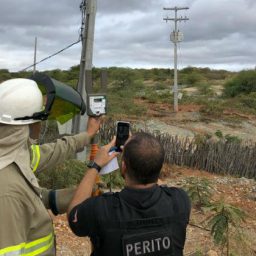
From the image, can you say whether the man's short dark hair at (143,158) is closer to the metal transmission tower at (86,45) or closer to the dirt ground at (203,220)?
the dirt ground at (203,220)

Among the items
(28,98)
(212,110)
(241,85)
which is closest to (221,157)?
(28,98)

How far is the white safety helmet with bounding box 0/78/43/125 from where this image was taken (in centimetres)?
169

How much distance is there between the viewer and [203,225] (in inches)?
211

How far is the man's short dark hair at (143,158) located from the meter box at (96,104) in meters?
0.46

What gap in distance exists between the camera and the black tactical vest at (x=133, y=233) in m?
1.70

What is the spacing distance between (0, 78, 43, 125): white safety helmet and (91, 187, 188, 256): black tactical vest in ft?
1.51

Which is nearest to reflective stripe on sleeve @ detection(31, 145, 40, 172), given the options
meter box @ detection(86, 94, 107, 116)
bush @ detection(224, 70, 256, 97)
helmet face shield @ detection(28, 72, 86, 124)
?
helmet face shield @ detection(28, 72, 86, 124)

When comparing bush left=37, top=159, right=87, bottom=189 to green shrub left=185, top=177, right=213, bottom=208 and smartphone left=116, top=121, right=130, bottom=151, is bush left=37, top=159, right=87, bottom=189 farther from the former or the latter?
smartphone left=116, top=121, right=130, bottom=151

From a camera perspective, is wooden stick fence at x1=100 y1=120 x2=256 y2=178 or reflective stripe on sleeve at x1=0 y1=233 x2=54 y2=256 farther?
wooden stick fence at x1=100 y1=120 x2=256 y2=178

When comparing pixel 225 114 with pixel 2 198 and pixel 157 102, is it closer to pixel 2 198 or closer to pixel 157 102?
pixel 157 102

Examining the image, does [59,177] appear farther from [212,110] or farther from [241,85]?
[241,85]

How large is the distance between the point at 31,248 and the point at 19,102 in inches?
22.7

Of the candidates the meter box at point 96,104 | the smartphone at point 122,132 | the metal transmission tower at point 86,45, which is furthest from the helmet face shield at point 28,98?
the metal transmission tower at point 86,45

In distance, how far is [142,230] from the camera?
67.4 inches
